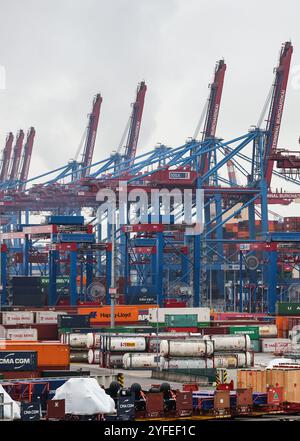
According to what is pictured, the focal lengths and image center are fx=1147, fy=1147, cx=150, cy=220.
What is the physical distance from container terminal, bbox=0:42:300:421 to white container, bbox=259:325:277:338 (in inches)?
4.7

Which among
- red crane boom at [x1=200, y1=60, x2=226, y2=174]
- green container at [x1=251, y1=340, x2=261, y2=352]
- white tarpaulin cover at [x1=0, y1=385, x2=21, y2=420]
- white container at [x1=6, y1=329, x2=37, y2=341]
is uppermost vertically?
red crane boom at [x1=200, y1=60, x2=226, y2=174]

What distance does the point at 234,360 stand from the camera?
7231 cm

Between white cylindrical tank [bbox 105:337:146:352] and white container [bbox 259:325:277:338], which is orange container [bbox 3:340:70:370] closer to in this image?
white cylindrical tank [bbox 105:337:146:352]

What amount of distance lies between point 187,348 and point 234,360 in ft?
12.2

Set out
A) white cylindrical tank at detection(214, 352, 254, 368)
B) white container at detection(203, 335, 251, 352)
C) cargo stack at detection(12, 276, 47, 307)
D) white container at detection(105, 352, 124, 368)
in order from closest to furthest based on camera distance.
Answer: white cylindrical tank at detection(214, 352, 254, 368) < white container at detection(105, 352, 124, 368) < white container at detection(203, 335, 251, 352) < cargo stack at detection(12, 276, 47, 307)

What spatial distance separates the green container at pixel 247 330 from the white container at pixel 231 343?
1028 centimetres

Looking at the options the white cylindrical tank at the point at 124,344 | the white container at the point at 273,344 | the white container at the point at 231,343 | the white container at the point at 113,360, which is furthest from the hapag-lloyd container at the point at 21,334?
the white container at the point at 273,344

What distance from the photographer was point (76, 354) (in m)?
78.4

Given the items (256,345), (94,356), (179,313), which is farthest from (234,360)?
(179,313)

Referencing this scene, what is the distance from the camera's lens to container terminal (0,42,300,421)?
155 feet

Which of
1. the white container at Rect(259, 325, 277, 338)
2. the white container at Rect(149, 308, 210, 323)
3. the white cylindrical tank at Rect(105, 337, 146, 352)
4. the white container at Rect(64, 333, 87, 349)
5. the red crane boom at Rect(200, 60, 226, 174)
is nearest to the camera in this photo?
the white cylindrical tank at Rect(105, 337, 146, 352)

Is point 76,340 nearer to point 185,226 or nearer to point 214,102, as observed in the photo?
point 185,226

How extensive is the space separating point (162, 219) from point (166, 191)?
813 centimetres

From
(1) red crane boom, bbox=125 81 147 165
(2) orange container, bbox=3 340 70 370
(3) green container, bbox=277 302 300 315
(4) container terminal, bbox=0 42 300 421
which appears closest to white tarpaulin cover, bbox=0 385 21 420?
(4) container terminal, bbox=0 42 300 421
